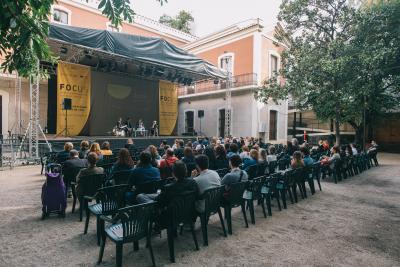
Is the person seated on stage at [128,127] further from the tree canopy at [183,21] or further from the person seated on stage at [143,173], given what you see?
the tree canopy at [183,21]

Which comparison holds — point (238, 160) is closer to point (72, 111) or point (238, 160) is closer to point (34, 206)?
point (34, 206)

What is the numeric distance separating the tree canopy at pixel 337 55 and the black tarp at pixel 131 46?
182 inches

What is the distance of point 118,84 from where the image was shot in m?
17.4

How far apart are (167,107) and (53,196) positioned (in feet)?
52.3

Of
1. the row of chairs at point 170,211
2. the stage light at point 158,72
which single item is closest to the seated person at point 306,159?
the row of chairs at point 170,211

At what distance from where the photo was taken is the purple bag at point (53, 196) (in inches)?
173

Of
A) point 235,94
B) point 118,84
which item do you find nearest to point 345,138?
point 235,94

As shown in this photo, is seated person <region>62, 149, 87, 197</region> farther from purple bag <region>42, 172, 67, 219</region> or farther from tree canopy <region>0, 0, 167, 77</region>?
tree canopy <region>0, 0, 167, 77</region>

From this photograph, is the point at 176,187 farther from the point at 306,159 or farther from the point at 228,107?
the point at 228,107

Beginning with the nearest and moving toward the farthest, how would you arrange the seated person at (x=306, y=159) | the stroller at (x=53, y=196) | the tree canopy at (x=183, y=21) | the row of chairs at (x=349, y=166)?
the stroller at (x=53, y=196), the seated person at (x=306, y=159), the row of chairs at (x=349, y=166), the tree canopy at (x=183, y=21)

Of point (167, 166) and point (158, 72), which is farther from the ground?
point (158, 72)

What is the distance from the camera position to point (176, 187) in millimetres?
3189

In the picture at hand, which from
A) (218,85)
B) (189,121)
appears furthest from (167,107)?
(218,85)

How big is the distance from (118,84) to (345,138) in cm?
1811
